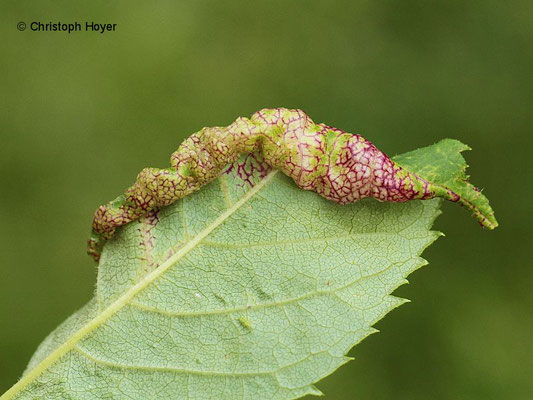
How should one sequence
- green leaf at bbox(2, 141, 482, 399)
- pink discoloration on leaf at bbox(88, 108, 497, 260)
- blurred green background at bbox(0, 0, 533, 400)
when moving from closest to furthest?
1. pink discoloration on leaf at bbox(88, 108, 497, 260)
2. green leaf at bbox(2, 141, 482, 399)
3. blurred green background at bbox(0, 0, 533, 400)

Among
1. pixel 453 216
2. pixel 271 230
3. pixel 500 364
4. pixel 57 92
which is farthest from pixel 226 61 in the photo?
pixel 271 230

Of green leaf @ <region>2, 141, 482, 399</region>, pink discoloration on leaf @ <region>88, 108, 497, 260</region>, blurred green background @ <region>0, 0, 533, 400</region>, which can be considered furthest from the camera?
blurred green background @ <region>0, 0, 533, 400</region>

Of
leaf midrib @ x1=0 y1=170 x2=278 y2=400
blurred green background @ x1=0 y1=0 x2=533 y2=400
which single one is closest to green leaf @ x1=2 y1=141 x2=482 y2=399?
leaf midrib @ x1=0 y1=170 x2=278 y2=400

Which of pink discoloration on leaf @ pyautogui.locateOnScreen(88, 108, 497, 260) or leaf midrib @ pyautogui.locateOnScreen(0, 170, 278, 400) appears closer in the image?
pink discoloration on leaf @ pyautogui.locateOnScreen(88, 108, 497, 260)

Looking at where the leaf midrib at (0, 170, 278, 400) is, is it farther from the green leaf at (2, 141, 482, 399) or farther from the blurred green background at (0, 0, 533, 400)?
the blurred green background at (0, 0, 533, 400)

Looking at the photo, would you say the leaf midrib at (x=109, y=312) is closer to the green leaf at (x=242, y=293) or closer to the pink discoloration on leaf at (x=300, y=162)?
the green leaf at (x=242, y=293)

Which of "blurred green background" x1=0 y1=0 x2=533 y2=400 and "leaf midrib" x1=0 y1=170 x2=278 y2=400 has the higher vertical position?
"blurred green background" x1=0 y1=0 x2=533 y2=400
